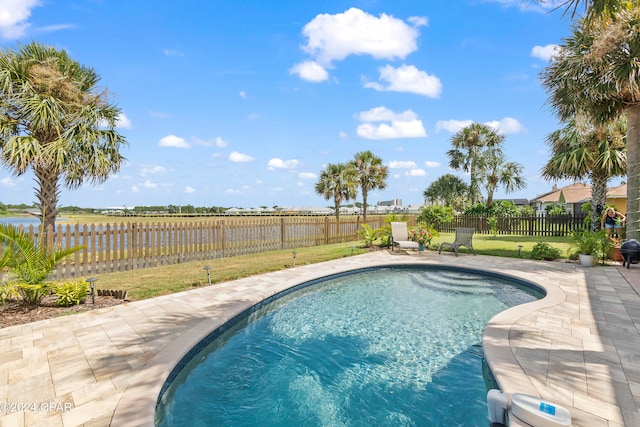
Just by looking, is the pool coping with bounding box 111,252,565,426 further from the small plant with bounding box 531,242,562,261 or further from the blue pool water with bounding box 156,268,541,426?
the small plant with bounding box 531,242,562,261

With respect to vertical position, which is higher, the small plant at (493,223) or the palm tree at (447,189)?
the palm tree at (447,189)

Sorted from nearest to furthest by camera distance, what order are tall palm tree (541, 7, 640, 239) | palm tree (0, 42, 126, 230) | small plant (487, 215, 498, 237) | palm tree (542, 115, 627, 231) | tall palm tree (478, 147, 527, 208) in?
palm tree (0, 42, 126, 230), tall palm tree (541, 7, 640, 239), palm tree (542, 115, 627, 231), small plant (487, 215, 498, 237), tall palm tree (478, 147, 527, 208)

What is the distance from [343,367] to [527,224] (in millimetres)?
18468

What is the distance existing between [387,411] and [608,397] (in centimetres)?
172

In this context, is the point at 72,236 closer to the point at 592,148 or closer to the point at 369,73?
the point at 369,73

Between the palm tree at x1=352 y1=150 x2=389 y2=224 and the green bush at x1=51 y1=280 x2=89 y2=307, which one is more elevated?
the palm tree at x1=352 y1=150 x2=389 y2=224

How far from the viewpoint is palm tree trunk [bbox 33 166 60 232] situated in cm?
692

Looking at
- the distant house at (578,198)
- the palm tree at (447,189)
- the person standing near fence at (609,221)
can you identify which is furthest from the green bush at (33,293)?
the palm tree at (447,189)

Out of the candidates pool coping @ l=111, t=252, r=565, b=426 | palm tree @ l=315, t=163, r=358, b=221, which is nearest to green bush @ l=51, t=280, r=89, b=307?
pool coping @ l=111, t=252, r=565, b=426

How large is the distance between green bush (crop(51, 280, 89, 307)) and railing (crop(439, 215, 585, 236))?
1947 cm

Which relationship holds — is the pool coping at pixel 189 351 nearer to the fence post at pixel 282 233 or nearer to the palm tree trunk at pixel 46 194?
the palm tree trunk at pixel 46 194

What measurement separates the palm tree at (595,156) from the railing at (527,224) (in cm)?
308

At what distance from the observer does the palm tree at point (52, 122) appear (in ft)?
21.0

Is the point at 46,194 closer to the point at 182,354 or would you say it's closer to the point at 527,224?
the point at 182,354
